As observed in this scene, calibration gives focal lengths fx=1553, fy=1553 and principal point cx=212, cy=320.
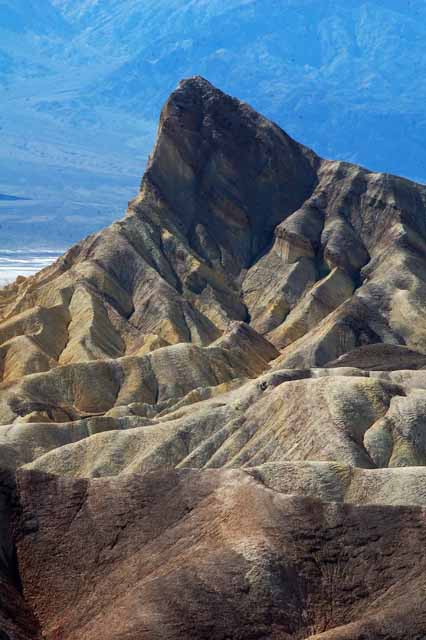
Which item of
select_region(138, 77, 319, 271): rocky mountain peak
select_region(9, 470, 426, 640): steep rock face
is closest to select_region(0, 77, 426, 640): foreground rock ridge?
select_region(9, 470, 426, 640): steep rock face

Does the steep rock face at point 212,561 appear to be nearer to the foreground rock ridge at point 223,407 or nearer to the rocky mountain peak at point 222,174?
the foreground rock ridge at point 223,407

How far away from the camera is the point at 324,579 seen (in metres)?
64.4

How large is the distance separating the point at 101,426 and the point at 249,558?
36.4 meters

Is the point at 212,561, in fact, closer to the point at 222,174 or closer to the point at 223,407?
the point at 223,407

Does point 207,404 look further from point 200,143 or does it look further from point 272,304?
point 200,143

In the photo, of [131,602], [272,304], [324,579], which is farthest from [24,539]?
[272,304]

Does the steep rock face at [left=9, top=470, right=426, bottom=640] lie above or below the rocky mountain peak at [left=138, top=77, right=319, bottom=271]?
below


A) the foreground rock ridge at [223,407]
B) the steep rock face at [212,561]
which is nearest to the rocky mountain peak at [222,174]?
the foreground rock ridge at [223,407]

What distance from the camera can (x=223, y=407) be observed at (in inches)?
3789

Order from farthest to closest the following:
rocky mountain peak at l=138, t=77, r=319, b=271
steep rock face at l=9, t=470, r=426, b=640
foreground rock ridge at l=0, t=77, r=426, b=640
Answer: rocky mountain peak at l=138, t=77, r=319, b=271, foreground rock ridge at l=0, t=77, r=426, b=640, steep rock face at l=9, t=470, r=426, b=640

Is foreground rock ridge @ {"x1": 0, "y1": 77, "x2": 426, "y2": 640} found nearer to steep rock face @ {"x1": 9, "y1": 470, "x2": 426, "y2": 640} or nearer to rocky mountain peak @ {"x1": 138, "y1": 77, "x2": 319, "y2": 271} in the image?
steep rock face @ {"x1": 9, "y1": 470, "x2": 426, "y2": 640}

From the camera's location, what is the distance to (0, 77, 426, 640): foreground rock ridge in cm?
Result: 6356

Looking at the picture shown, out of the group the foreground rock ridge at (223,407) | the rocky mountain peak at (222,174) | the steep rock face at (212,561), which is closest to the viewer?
the steep rock face at (212,561)

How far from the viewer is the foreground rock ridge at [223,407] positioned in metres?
63.6
